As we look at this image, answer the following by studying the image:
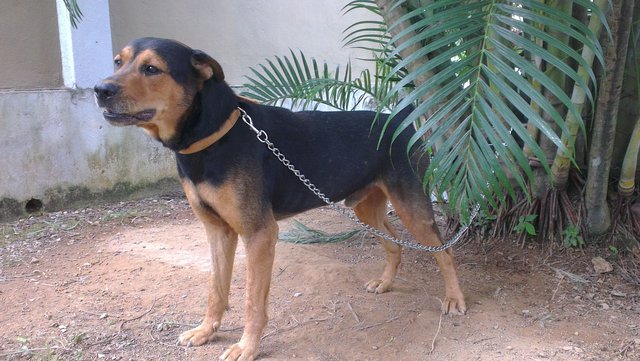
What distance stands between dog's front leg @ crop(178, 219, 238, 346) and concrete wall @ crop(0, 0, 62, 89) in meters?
3.64

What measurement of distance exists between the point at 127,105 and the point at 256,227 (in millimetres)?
880

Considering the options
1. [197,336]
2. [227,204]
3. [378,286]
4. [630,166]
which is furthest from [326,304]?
[630,166]

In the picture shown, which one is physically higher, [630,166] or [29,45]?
[29,45]

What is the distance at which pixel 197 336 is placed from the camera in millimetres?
3320

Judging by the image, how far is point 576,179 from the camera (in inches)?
168

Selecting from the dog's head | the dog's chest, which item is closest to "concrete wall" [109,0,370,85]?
the dog's head

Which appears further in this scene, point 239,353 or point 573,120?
point 573,120

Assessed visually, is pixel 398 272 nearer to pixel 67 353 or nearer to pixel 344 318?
pixel 344 318

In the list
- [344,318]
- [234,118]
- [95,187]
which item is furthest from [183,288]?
[95,187]

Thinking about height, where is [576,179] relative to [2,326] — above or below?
above

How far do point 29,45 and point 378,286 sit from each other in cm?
429

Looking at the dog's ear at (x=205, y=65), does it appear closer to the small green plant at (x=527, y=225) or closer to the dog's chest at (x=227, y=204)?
the dog's chest at (x=227, y=204)

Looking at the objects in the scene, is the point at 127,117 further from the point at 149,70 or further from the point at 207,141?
the point at 207,141

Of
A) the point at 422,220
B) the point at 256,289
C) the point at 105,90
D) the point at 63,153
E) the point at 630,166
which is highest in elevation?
the point at 105,90
